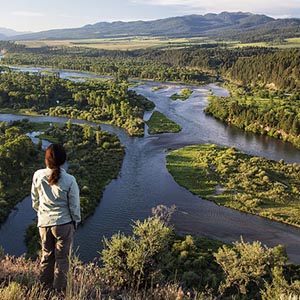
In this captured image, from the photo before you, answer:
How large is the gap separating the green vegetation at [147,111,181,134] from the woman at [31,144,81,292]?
44.7 metres

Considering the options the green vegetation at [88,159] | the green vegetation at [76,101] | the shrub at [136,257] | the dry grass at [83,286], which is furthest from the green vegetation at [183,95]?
the dry grass at [83,286]

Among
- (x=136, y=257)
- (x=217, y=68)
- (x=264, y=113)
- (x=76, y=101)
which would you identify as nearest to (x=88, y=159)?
(x=136, y=257)

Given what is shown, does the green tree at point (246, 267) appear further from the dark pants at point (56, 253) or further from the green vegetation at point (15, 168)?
the green vegetation at point (15, 168)

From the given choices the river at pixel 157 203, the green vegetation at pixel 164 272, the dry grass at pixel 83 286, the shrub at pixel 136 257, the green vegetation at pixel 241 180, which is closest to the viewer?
the dry grass at pixel 83 286

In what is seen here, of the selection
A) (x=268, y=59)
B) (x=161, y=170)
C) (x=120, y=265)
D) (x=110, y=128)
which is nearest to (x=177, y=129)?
(x=110, y=128)

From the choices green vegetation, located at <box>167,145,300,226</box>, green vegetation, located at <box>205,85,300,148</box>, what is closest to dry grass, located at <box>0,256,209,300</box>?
green vegetation, located at <box>167,145,300,226</box>

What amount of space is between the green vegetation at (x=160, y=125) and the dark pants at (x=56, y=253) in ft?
146

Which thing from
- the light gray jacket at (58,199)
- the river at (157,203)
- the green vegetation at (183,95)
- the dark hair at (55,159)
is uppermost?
the dark hair at (55,159)

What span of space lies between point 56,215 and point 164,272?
1293 centimetres

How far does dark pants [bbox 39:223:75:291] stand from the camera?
642 cm

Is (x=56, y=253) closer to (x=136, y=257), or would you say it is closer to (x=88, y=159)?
(x=136, y=257)

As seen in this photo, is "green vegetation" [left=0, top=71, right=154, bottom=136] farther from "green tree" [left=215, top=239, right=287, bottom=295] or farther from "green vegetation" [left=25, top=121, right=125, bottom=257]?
"green tree" [left=215, top=239, right=287, bottom=295]

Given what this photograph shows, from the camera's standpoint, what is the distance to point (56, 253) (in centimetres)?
648

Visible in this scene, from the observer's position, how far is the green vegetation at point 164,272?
6.85 metres
